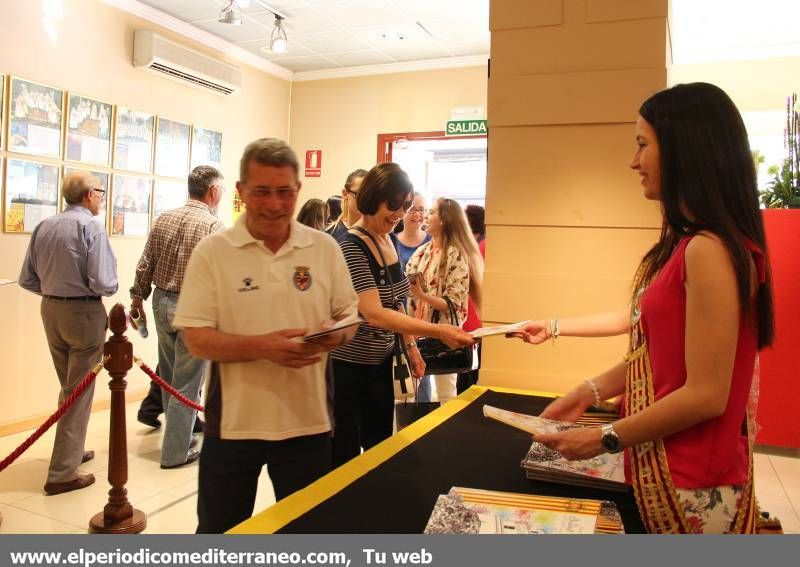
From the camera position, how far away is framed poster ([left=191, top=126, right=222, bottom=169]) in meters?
5.96

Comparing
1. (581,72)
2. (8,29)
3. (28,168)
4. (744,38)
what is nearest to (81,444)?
(28,168)

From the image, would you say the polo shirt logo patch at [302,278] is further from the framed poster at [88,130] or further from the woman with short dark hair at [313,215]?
the framed poster at [88,130]

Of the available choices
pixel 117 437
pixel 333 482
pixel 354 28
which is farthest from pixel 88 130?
pixel 333 482

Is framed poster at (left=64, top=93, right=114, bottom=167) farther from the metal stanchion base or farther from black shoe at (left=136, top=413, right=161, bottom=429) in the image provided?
the metal stanchion base

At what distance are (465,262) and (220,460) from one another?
8.43 feet

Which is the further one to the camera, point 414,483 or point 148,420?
point 148,420

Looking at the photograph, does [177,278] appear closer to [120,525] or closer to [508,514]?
[120,525]

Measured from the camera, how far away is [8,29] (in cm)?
435

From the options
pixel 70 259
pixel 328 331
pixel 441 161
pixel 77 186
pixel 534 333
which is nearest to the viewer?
pixel 328 331

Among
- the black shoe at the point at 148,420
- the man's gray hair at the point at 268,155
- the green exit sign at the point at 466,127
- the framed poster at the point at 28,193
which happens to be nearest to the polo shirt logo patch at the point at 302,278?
the man's gray hair at the point at 268,155

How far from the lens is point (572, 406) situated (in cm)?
165

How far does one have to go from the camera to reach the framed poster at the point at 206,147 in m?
5.96

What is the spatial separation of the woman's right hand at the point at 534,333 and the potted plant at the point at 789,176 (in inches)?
120

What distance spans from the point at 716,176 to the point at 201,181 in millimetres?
3334
